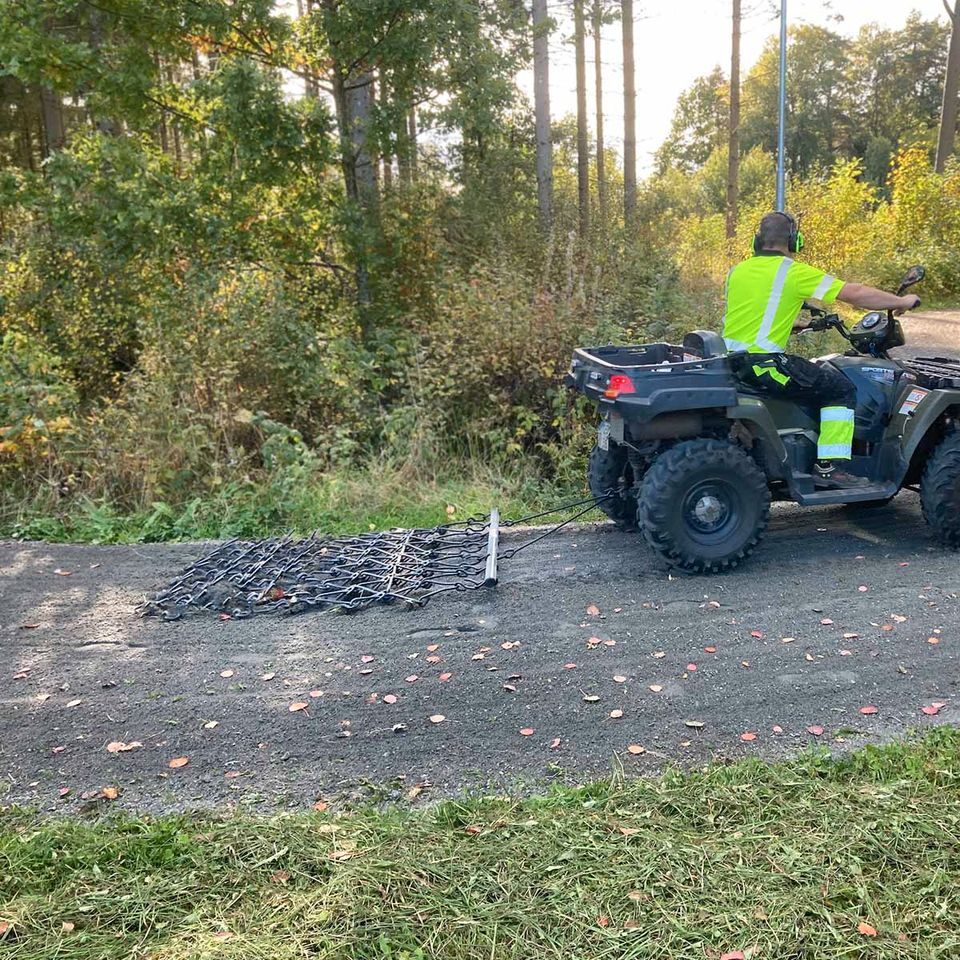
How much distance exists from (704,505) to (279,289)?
5.80 metres

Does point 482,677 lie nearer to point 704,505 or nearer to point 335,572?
point 335,572

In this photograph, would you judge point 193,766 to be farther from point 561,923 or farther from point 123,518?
point 123,518

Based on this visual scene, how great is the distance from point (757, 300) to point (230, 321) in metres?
5.59

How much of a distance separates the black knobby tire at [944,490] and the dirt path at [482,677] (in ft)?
0.55

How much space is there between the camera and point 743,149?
54250 millimetres

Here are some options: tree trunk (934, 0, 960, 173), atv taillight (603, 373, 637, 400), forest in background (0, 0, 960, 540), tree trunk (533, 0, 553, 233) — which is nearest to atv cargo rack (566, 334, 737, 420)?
atv taillight (603, 373, 637, 400)

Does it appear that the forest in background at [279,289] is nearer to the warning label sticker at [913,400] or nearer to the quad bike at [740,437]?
the quad bike at [740,437]

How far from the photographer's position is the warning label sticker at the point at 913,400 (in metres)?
5.71

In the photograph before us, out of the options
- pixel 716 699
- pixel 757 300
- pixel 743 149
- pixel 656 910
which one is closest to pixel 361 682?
pixel 716 699

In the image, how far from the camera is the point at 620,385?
5.29 meters

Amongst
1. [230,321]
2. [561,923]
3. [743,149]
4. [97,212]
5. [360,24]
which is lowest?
[561,923]

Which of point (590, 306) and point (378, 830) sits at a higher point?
point (590, 306)

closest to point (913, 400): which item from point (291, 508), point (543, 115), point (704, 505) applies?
point (704, 505)

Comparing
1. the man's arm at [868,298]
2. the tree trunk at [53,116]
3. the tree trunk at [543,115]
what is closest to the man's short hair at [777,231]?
the man's arm at [868,298]
